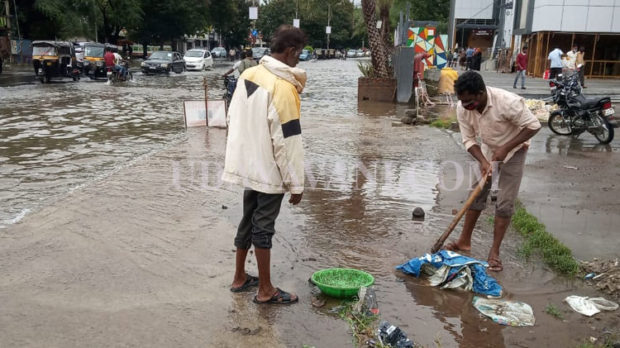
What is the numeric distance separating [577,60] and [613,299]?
16943 mm

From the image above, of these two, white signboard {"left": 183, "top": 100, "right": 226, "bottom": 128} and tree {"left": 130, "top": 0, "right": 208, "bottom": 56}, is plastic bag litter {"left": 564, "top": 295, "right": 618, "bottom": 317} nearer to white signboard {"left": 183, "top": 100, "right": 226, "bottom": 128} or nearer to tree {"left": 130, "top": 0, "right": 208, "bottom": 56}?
white signboard {"left": 183, "top": 100, "right": 226, "bottom": 128}

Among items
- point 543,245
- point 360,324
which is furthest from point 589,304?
point 360,324

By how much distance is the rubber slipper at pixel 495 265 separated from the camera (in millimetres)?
4512

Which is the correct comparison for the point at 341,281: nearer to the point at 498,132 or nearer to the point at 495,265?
the point at 495,265

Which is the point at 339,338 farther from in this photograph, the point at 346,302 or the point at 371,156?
the point at 371,156

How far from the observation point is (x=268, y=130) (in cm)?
356

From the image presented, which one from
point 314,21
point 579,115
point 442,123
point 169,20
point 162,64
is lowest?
point 442,123

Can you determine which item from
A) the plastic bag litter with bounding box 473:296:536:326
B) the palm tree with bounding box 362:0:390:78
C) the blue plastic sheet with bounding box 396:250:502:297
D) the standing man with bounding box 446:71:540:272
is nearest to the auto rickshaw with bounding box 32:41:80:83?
the palm tree with bounding box 362:0:390:78

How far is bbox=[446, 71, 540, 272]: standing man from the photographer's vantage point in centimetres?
430

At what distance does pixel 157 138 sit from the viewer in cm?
1081

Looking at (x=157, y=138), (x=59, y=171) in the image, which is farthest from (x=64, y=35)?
(x=59, y=171)

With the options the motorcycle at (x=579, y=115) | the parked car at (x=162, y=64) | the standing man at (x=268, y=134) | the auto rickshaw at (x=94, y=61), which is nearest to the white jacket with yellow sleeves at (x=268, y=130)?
the standing man at (x=268, y=134)

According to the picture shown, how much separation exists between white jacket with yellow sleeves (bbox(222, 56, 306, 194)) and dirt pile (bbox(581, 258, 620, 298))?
2487mm

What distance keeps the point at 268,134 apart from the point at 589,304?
8.41 ft
